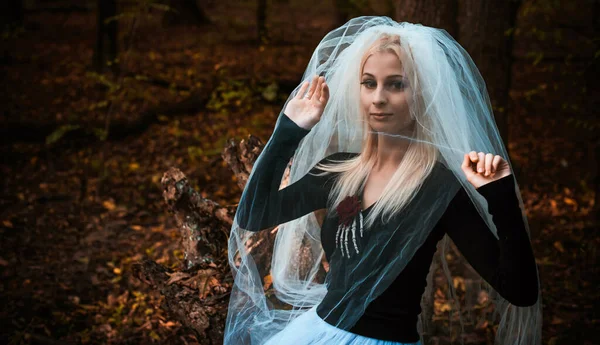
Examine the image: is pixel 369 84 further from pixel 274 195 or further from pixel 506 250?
pixel 506 250

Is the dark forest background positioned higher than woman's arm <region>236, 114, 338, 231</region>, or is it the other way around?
→ woman's arm <region>236, 114, 338, 231</region>

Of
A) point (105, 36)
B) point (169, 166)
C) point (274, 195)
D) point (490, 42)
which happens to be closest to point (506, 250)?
point (274, 195)

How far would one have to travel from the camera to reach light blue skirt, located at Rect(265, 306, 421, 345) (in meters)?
2.60

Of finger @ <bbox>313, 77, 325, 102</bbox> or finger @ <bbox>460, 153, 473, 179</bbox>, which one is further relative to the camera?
finger @ <bbox>313, 77, 325, 102</bbox>

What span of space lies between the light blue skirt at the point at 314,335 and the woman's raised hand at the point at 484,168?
2.47 ft

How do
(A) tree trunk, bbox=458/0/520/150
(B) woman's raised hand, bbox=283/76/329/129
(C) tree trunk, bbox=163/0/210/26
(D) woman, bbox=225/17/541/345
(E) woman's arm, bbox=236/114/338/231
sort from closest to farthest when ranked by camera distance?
(D) woman, bbox=225/17/541/345
(B) woman's raised hand, bbox=283/76/329/129
(E) woman's arm, bbox=236/114/338/231
(A) tree trunk, bbox=458/0/520/150
(C) tree trunk, bbox=163/0/210/26

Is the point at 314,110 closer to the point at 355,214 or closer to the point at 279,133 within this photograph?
the point at 279,133

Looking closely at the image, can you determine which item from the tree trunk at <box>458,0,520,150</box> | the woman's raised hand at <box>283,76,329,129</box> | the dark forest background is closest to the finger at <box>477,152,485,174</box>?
the woman's raised hand at <box>283,76,329,129</box>

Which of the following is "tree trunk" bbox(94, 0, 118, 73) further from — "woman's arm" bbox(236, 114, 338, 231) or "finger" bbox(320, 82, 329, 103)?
"finger" bbox(320, 82, 329, 103)

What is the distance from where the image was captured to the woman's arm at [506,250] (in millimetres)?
2256

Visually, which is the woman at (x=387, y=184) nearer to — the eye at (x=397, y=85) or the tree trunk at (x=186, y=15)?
the eye at (x=397, y=85)

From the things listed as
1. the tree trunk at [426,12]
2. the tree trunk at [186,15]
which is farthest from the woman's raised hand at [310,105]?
the tree trunk at [186,15]

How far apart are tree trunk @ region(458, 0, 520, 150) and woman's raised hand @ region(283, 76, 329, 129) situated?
9.03 ft

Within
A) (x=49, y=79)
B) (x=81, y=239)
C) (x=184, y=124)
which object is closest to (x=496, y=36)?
(x=81, y=239)
